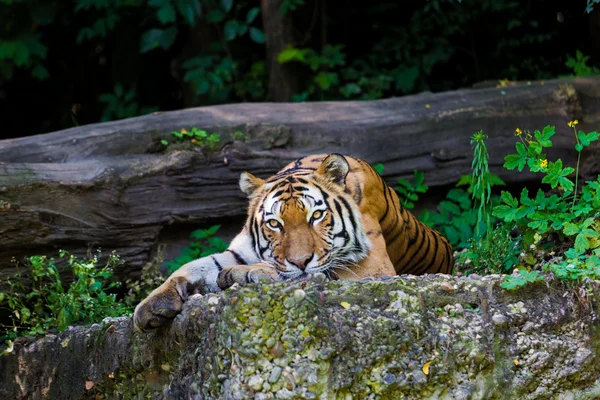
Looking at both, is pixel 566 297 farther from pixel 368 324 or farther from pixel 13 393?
pixel 13 393

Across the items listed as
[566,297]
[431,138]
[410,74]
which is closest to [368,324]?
[566,297]

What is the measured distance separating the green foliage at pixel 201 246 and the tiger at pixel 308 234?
1.46m

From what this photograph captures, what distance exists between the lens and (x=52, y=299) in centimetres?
489

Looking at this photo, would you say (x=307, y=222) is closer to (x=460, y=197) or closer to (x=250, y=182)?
(x=250, y=182)

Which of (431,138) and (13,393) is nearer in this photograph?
(13,393)

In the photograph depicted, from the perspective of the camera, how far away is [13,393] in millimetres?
4414

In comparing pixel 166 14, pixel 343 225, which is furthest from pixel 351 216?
pixel 166 14

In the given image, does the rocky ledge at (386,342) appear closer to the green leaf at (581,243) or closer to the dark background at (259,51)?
the green leaf at (581,243)

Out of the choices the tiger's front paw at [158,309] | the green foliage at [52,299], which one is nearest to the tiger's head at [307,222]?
the tiger's front paw at [158,309]

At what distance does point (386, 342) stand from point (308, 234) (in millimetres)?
992

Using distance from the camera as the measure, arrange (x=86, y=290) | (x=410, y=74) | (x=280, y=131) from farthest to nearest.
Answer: (x=410, y=74) < (x=280, y=131) < (x=86, y=290)

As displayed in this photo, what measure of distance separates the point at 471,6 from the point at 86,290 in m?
5.72

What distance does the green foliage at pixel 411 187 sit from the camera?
6.46m

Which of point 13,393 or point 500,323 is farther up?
point 500,323
